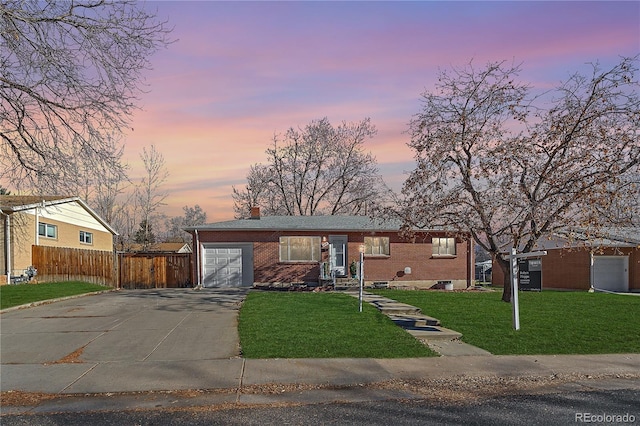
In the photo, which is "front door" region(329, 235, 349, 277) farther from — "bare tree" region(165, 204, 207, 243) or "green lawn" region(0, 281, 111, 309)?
"bare tree" region(165, 204, 207, 243)

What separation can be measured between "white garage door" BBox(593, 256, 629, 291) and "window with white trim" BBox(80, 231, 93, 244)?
2962 cm

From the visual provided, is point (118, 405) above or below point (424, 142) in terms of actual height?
below

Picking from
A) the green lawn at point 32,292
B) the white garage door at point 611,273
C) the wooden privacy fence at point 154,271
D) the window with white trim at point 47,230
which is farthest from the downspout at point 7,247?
the white garage door at point 611,273

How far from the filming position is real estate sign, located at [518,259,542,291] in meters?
32.2

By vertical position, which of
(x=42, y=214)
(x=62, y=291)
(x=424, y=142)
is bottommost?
(x=62, y=291)

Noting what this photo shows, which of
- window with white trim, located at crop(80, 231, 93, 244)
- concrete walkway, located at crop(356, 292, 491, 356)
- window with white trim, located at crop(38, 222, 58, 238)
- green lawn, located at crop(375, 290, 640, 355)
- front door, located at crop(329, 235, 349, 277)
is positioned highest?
window with white trim, located at crop(38, 222, 58, 238)

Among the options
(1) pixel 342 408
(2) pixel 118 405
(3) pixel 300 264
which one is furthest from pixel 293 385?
(3) pixel 300 264

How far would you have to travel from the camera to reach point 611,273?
104 feet

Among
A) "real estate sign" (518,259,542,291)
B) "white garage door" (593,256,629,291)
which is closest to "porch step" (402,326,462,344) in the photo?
"real estate sign" (518,259,542,291)

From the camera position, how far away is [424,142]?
16.2 meters

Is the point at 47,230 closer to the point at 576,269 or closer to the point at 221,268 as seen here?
the point at 221,268

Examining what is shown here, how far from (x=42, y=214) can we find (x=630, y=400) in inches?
1007

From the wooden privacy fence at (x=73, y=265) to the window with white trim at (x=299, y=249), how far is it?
29.1ft

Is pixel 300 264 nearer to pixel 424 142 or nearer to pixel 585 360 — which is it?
pixel 424 142
